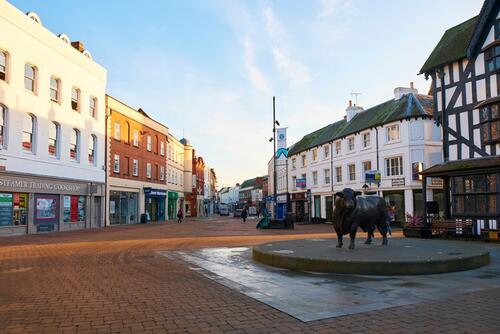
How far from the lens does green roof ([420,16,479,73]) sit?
21453mm

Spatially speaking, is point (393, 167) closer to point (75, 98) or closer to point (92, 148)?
point (92, 148)

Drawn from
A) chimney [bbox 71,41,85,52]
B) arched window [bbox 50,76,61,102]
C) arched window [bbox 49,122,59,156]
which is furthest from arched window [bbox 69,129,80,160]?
chimney [bbox 71,41,85,52]

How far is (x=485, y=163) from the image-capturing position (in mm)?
18641

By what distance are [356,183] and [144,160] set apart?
2149 centimetres

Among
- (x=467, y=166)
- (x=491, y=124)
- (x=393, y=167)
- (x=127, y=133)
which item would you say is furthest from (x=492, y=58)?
(x=127, y=133)

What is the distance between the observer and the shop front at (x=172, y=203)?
53.1 metres

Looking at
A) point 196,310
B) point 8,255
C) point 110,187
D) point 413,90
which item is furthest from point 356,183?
point 196,310

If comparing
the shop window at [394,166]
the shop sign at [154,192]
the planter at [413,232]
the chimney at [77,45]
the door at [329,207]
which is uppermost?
the chimney at [77,45]

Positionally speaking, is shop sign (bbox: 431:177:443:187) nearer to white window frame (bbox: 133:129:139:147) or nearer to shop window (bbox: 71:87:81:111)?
shop window (bbox: 71:87:81:111)

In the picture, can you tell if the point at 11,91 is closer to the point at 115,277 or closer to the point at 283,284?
the point at 115,277

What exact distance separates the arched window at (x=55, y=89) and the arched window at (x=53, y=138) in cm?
167

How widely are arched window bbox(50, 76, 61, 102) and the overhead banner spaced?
14922 millimetres

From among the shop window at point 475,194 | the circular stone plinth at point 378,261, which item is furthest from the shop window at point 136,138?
the circular stone plinth at point 378,261

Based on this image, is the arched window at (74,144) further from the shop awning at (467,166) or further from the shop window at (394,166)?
the shop window at (394,166)
